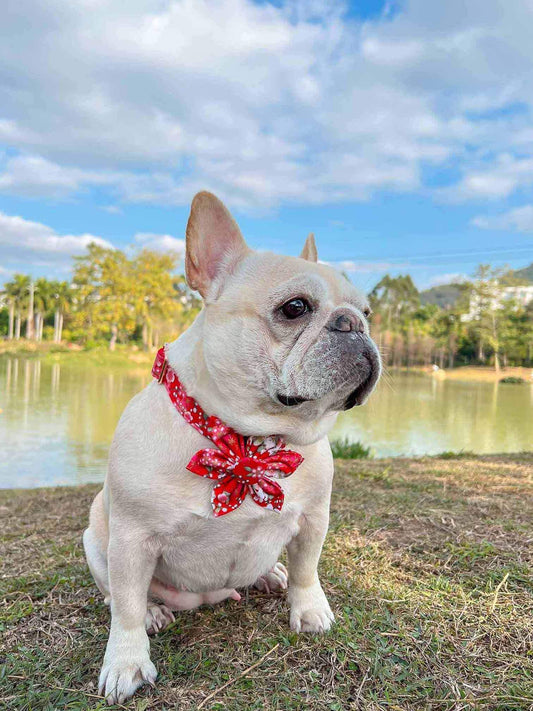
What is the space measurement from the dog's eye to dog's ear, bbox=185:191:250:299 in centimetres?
29

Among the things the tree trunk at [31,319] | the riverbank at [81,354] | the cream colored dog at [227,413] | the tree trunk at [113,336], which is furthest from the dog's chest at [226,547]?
the tree trunk at [31,319]

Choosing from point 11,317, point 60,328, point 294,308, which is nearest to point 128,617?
point 294,308

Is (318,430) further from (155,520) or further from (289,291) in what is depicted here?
(155,520)

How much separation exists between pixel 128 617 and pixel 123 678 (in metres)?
0.19

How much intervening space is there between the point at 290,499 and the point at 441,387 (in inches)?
819

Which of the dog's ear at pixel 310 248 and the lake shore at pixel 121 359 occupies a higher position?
the dog's ear at pixel 310 248

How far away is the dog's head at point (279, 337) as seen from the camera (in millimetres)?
1706

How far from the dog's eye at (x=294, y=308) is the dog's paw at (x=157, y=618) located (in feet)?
4.49

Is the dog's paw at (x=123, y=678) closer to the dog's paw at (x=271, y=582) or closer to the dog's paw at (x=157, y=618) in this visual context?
the dog's paw at (x=157, y=618)

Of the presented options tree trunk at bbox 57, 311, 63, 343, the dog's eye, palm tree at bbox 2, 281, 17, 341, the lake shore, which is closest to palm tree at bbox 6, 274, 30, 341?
palm tree at bbox 2, 281, 17, 341

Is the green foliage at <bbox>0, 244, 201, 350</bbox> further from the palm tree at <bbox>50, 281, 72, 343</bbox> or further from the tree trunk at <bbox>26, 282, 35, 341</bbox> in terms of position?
the tree trunk at <bbox>26, 282, 35, 341</bbox>

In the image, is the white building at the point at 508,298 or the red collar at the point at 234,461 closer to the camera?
the red collar at the point at 234,461

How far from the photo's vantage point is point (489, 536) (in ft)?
9.67

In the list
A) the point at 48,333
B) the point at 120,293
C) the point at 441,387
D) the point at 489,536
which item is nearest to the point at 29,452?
the point at 489,536
